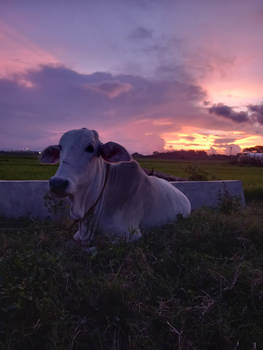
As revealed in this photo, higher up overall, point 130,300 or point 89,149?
point 89,149

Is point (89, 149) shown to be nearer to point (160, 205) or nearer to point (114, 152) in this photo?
point (114, 152)

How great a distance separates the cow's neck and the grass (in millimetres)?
449

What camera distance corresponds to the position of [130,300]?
2.28 m

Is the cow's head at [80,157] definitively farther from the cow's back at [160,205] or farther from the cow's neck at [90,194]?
the cow's back at [160,205]

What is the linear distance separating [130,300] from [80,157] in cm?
153

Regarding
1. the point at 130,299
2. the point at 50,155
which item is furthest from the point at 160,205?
the point at 130,299

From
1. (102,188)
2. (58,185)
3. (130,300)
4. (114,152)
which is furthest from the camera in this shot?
(102,188)

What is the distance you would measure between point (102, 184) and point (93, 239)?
0.66 m

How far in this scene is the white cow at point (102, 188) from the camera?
3127 mm

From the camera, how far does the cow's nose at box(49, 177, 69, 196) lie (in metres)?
2.81

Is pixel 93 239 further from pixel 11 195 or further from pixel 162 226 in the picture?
pixel 11 195

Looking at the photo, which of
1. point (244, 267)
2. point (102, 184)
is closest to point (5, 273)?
point (102, 184)

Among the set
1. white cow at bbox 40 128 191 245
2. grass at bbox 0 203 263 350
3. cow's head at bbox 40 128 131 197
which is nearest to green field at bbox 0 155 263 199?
white cow at bbox 40 128 191 245

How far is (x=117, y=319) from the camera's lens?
2.11 metres
